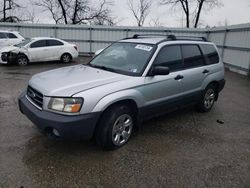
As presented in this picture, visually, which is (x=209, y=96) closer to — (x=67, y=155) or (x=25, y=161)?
(x=67, y=155)

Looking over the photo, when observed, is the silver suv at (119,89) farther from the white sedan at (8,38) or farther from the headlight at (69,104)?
the white sedan at (8,38)

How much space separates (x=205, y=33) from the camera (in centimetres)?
1630

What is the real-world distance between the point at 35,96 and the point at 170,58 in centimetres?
248

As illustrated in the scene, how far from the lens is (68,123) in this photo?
3.06 metres

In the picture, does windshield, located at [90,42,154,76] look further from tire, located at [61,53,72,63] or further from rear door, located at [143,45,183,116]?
tire, located at [61,53,72,63]

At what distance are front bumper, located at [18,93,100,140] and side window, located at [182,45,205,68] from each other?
2450 mm

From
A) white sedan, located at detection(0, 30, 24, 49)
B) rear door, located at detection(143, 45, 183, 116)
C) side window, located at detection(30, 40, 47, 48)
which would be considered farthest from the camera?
white sedan, located at detection(0, 30, 24, 49)

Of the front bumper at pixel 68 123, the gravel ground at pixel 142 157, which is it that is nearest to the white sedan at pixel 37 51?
the gravel ground at pixel 142 157

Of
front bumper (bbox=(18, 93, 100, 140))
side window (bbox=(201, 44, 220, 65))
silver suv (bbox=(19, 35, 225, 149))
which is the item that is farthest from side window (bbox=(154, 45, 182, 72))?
front bumper (bbox=(18, 93, 100, 140))

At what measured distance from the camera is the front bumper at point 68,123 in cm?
307

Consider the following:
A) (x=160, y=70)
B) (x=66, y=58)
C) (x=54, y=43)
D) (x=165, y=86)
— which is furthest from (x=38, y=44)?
(x=160, y=70)

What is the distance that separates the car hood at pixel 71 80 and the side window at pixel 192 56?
1.65 m

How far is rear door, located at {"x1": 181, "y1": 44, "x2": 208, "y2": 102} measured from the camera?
4.71m

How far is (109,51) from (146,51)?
95cm
